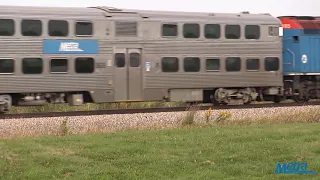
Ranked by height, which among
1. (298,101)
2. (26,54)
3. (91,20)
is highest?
Answer: (91,20)

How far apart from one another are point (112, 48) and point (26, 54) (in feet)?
10.4

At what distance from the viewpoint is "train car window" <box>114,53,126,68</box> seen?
1772 centimetres

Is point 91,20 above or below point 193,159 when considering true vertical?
above

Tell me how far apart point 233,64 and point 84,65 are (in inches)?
251

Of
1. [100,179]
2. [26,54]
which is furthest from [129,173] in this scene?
[26,54]

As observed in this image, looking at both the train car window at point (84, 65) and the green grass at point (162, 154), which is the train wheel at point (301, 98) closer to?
the train car window at point (84, 65)

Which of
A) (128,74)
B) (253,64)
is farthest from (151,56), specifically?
(253,64)

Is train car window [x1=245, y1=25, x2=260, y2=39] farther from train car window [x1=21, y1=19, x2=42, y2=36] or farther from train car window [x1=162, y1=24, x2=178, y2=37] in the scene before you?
train car window [x1=21, y1=19, x2=42, y2=36]

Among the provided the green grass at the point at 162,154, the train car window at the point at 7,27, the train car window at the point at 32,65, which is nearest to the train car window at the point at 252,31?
the train car window at the point at 32,65

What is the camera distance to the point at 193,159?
324 inches

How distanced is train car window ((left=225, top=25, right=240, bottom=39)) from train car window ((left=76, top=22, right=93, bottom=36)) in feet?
19.1

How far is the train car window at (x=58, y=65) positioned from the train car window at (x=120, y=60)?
6.27 feet

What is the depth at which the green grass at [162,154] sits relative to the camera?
7.39 m

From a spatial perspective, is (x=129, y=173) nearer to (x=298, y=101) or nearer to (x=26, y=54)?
(x=26, y=54)
